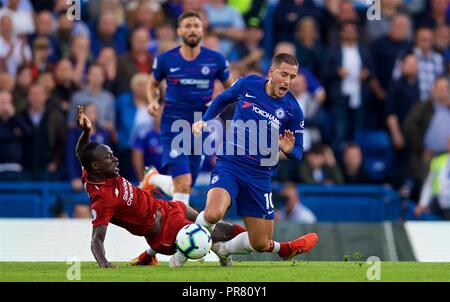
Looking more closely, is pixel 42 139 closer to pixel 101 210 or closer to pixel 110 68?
pixel 110 68

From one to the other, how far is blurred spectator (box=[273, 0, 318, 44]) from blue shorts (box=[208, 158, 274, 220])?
9281 mm

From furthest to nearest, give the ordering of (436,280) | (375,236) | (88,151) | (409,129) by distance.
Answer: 1. (409,129)
2. (375,236)
3. (88,151)
4. (436,280)

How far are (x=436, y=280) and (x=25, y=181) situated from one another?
10.0 meters

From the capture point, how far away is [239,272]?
1257 cm

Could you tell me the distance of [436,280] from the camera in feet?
38.2

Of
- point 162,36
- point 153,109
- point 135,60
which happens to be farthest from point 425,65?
point 153,109

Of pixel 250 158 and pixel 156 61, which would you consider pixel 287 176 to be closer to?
pixel 156 61

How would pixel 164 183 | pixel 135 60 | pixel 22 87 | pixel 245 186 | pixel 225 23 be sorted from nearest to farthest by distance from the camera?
pixel 245 186 → pixel 164 183 → pixel 22 87 → pixel 135 60 → pixel 225 23

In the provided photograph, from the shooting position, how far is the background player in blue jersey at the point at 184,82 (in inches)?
630

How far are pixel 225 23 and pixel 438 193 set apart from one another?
5074 mm

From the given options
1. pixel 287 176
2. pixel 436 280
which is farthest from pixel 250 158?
pixel 287 176

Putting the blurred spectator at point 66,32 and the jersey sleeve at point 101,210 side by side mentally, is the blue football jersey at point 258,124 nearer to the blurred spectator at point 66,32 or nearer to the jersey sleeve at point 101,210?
the jersey sleeve at point 101,210

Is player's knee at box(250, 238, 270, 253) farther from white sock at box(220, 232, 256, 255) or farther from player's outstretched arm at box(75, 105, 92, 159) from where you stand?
player's outstretched arm at box(75, 105, 92, 159)

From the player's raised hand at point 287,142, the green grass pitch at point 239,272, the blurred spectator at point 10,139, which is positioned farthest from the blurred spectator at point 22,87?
the player's raised hand at point 287,142
